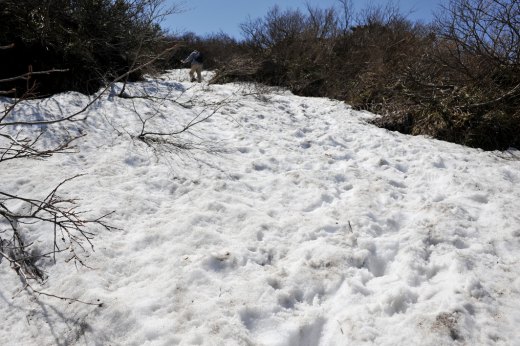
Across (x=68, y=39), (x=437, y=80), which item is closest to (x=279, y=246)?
(x=437, y=80)

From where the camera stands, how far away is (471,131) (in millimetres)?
5148

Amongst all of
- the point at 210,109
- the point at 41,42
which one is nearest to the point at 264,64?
the point at 210,109

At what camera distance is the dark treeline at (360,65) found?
538 cm

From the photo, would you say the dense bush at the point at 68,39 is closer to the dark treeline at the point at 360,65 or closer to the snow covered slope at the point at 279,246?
the dark treeline at the point at 360,65

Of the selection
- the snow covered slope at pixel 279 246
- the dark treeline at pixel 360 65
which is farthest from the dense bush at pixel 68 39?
the snow covered slope at pixel 279 246

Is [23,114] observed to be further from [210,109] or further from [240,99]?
[240,99]

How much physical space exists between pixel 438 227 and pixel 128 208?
9.86ft

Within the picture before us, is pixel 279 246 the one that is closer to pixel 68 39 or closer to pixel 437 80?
pixel 437 80

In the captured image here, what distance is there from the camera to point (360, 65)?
9.59 m

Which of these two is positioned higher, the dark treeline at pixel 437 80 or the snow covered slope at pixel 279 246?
the dark treeline at pixel 437 80

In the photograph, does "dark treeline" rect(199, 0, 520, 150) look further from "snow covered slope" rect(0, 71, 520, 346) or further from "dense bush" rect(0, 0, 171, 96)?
"dense bush" rect(0, 0, 171, 96)

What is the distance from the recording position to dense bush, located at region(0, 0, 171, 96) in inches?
266

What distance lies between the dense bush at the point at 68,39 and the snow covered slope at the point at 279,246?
2.35m

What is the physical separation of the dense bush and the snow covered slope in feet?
7.71
